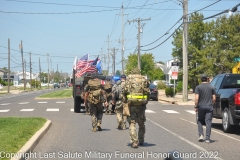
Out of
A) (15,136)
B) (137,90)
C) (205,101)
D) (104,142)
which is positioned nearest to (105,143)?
(104,142)

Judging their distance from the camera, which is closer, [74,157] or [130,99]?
[74,157]

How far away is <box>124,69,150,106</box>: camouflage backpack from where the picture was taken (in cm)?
1191

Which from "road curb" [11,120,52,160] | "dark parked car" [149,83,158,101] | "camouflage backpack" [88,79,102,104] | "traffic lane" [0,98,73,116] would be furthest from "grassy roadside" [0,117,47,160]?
"dark parked car" [149,83,158,101]

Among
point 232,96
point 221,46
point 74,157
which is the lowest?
point 74,157

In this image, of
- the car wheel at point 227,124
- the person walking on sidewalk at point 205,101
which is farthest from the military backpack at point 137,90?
the car wheel at point 227,124

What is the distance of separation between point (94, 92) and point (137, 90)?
3.86 m

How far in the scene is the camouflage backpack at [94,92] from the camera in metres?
15.6

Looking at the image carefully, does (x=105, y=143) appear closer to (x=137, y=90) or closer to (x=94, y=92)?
(x=137, y=90)

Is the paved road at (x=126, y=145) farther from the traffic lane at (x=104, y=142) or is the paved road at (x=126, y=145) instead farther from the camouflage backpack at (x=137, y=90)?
the camouflage backpack at (x=137, y=90)

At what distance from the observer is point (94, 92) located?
51.2 ft

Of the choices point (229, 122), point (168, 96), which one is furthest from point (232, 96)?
point (168, 96)

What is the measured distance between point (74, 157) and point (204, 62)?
156ft

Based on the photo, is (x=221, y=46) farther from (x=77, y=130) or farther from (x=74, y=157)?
(x=74, y=157)

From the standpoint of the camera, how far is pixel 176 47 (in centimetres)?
6141
